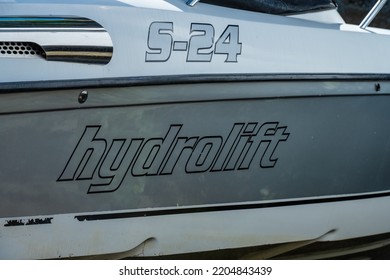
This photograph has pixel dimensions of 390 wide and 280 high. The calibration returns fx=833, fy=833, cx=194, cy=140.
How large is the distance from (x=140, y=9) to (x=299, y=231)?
141cm

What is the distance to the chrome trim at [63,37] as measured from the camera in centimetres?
356

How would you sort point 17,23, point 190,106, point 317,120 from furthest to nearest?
point 317,120, point 190,106, point 17,23

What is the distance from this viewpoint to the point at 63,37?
3.62 meters

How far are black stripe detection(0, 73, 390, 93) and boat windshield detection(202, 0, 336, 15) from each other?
39 centimetres

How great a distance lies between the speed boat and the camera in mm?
3629

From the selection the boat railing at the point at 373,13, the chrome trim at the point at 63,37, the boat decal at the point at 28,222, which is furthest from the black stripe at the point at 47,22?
the boat railing at the point at 373,13

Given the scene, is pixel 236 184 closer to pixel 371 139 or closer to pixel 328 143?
pixel 328 143

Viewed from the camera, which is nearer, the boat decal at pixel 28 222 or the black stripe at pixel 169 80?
the black stripe at pixel 169 80

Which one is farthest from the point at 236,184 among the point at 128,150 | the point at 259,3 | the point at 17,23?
the point at 17,23

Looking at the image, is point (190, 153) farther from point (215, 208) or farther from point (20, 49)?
point (20, 49)

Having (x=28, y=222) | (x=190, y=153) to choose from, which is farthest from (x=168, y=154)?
(x=28, y=222)

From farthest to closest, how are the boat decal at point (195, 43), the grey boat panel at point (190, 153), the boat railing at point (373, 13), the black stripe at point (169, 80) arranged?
the boat railing at point (373, 13) < the boat decal at point (195, 43) < the grey boat panel at point (190, 153) < the black stripe at point (169, 80)

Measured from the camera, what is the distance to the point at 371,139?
14.1 feet

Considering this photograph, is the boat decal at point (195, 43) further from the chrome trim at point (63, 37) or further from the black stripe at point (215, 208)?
the black stripe at point (215, 208)
